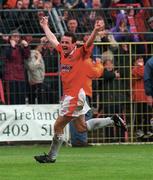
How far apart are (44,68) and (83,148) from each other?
2229 mm

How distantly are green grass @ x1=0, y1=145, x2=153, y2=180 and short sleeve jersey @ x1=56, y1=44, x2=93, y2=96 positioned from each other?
1.30m

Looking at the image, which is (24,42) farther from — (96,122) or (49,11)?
(96,122)

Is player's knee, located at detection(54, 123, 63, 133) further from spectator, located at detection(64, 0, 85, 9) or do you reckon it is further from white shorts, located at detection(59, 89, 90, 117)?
spectator, located at detection(64, 0, 85, 9)

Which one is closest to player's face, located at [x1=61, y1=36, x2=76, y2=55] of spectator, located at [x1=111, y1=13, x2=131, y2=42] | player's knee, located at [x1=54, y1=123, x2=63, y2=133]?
player's knee, located at [x1=54, y1=123, x2=63, y2=133]

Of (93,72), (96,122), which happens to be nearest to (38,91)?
(93,72)

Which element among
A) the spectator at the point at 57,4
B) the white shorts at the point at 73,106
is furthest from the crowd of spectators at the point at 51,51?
the white shorts at the point at 73,106

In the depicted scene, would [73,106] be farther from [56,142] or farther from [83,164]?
[83,164]

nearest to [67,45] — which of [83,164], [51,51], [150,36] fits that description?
[83,164]

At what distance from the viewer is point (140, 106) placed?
20.1m

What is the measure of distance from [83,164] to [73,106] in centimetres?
103

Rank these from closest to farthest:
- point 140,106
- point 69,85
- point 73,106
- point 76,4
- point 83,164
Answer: point 83,164 < point 73,106 < point 69,85 < point 140,106 < point 76,4

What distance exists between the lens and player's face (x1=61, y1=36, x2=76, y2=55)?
46.1ft

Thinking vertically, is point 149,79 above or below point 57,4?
below

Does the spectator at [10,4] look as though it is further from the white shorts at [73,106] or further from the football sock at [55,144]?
the football sock at [55,144]
